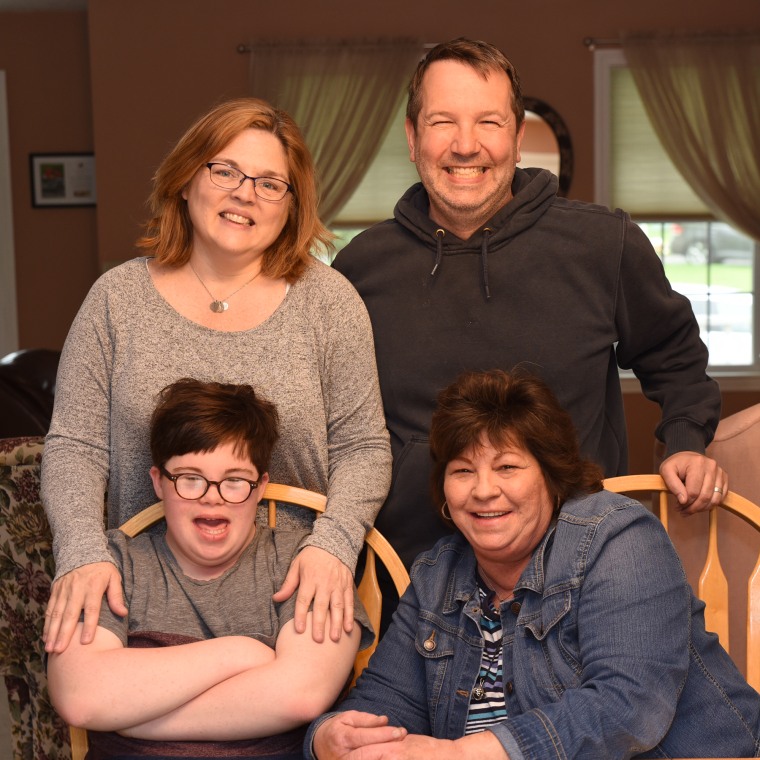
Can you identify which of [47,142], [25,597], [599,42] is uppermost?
[599,42]

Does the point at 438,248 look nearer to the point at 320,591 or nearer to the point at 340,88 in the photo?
the point at 320,591

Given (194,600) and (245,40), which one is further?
(245,40)

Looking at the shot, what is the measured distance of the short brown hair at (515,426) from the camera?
1.59 meters

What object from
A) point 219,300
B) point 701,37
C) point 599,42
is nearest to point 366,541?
point 219,300

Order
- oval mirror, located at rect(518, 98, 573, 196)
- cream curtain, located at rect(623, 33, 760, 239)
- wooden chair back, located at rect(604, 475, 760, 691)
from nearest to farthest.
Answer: wooden chair back, located at rect(604, 475, 760, 691) < cream curtain, located at rect(623, 33, 760, 239) < oval mirror, located at rect(518, 98, 573, 196)

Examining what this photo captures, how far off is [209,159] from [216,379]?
0.40m

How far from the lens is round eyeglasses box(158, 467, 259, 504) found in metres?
1.67

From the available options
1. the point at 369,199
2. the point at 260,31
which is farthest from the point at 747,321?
the point at 260,31

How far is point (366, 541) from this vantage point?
187 cm

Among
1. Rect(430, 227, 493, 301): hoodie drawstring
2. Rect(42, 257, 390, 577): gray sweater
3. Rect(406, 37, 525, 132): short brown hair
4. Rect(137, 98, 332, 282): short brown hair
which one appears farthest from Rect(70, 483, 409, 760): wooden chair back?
Rect(406, 37, 525, 132): short brown hair

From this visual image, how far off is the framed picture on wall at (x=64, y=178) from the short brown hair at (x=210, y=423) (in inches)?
229

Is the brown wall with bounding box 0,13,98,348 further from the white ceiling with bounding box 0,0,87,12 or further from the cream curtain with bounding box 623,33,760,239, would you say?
the cream curtain with bounding box 623,33,760,239

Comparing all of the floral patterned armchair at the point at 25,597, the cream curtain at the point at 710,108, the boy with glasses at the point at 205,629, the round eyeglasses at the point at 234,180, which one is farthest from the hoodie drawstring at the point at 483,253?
the cream curtain at the point at 710,108

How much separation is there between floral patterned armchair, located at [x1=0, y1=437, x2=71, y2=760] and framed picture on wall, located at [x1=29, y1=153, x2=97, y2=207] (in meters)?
5.16
